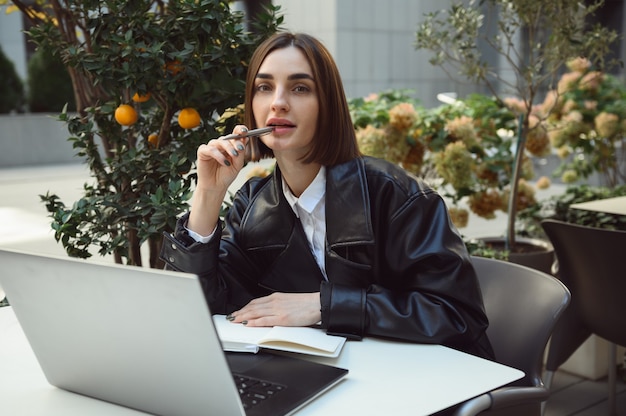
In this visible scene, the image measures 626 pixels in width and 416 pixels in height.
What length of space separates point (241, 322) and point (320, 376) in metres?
0.37

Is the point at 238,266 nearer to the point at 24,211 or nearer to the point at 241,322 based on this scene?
the point at 241,322

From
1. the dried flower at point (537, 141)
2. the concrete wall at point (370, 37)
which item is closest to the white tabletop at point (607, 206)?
the dried flower at point (537, 141)

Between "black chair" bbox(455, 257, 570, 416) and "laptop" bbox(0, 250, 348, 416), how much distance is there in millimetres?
591

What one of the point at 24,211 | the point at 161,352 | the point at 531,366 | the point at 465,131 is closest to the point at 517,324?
the point at 531,366

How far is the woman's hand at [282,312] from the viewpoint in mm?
1629

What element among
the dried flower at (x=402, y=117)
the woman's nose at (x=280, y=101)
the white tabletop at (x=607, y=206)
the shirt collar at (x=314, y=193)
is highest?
the woman's nose at (x=280, y=101)

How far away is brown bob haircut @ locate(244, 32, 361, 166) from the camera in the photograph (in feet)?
5.89

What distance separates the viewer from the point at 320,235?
6.17ft

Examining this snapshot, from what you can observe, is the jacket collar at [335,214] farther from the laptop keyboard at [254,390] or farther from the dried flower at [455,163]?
the dried flower at [455,163]

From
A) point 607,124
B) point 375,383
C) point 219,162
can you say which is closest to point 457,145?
point 607,124

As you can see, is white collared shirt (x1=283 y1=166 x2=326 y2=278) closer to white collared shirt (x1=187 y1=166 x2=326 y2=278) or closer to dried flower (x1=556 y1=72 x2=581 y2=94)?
white collared shirt (x1=187 y1=166 x2=326 y2=278)

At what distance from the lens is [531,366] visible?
1.81 metres

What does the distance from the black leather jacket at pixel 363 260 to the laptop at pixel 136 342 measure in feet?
0.93

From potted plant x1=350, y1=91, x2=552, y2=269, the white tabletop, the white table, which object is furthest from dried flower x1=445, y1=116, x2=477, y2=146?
the white table
